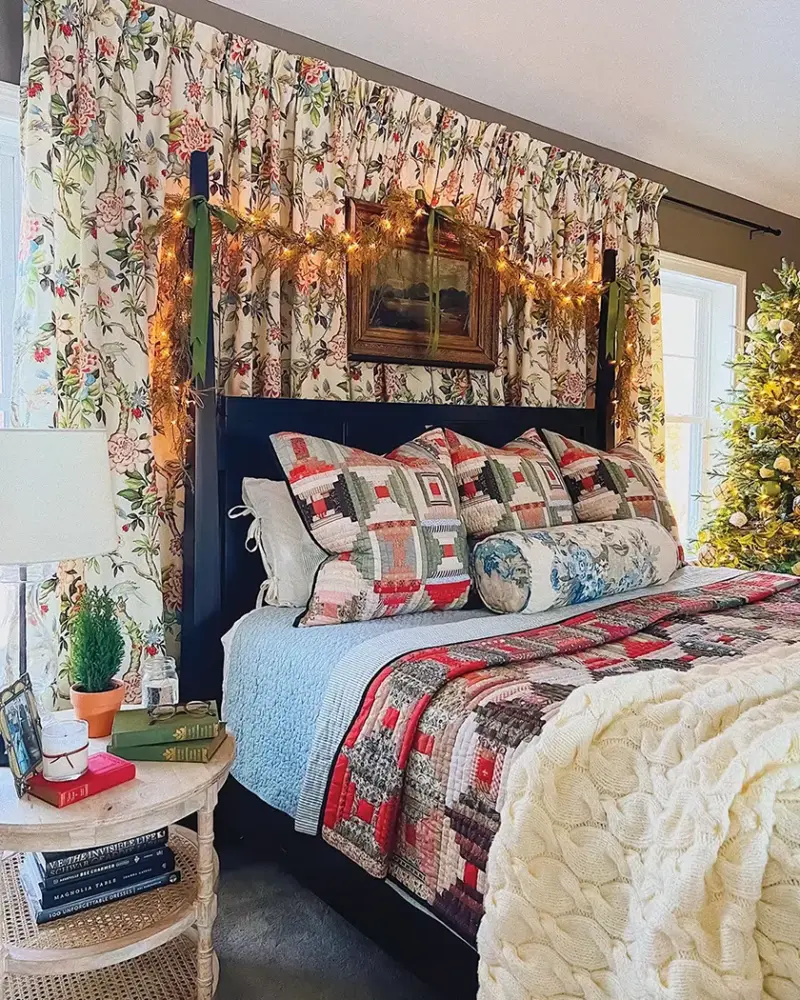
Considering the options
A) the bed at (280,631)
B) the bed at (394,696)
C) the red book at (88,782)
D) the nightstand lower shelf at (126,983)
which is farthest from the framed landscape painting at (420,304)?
the nightstand lower shelf at (126,983)

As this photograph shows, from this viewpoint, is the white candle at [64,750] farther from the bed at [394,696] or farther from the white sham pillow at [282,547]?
the white sham pillow at [282,547]

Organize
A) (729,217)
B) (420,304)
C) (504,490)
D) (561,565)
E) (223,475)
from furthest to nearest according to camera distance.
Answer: (729,217) < (420,304) < (504,490) < (223,475) < (561,565)

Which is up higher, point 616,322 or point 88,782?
point 616,322

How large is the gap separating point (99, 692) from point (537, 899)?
973 millimetres

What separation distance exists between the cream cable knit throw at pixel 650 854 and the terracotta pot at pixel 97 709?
0.86 m

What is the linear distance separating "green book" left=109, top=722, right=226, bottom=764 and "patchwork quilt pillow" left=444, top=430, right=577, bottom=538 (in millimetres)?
1194

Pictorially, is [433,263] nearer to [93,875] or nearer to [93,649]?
[93,649]

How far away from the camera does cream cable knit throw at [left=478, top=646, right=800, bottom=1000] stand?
1.08 metres

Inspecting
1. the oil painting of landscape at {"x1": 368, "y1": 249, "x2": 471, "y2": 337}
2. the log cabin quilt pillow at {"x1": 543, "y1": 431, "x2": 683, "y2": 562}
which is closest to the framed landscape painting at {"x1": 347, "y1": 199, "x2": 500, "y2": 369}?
the oil painting of landscape at {"x1": 368, "y1": 249, "x2": 471, "y2": 337}

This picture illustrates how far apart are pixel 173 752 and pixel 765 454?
3.52 meters

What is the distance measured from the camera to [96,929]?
5.12ft

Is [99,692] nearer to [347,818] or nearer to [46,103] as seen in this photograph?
[347,818]

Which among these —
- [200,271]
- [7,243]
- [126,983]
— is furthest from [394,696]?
[7,243]

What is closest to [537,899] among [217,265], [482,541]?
[482,541]
